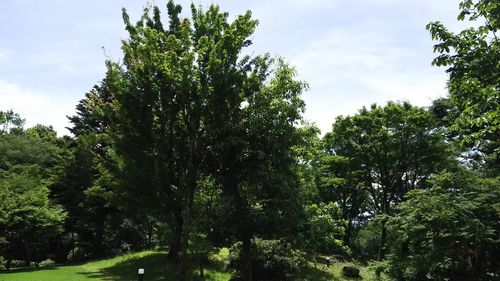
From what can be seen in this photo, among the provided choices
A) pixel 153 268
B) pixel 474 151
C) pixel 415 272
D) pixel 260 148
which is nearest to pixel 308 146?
pixel 260 148

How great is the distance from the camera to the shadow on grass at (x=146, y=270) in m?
18.9

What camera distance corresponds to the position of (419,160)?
27.4 meters

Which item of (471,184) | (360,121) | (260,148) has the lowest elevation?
(471,184)

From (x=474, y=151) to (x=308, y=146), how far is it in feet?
67.8

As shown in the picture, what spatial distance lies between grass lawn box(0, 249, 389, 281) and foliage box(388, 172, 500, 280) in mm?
2943

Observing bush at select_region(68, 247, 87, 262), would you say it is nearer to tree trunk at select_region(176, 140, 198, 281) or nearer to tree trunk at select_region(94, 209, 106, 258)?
tree trunk at select_region(94, 209, 106, 258)

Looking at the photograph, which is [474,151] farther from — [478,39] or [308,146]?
[478,39]

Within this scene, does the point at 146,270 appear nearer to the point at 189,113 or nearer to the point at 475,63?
the point at 189,113

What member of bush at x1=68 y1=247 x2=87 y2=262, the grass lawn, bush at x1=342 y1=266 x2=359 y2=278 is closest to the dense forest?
the grass lawn

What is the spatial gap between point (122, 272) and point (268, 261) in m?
8.70

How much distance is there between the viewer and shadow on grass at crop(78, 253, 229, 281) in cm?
1891

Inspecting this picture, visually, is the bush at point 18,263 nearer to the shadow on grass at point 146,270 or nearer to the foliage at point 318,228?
the shadow on grass at point 146,270

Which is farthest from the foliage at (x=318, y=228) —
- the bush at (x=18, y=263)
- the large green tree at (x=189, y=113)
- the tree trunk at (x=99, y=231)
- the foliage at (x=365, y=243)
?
the foliage at (x=365, y=243)

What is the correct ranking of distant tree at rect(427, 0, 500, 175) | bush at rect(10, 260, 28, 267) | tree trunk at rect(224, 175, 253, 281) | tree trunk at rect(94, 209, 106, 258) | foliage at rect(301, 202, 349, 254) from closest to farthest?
distant tree at rect(427, 0, 500, 175) < tree trunk at rect(224, 175, 253, 281) < foliage at rect(301, 202, 349, 254) < bush at rect(10, 260, 28, 267) < tree trunk at rect(94, 209, 106, 258)
